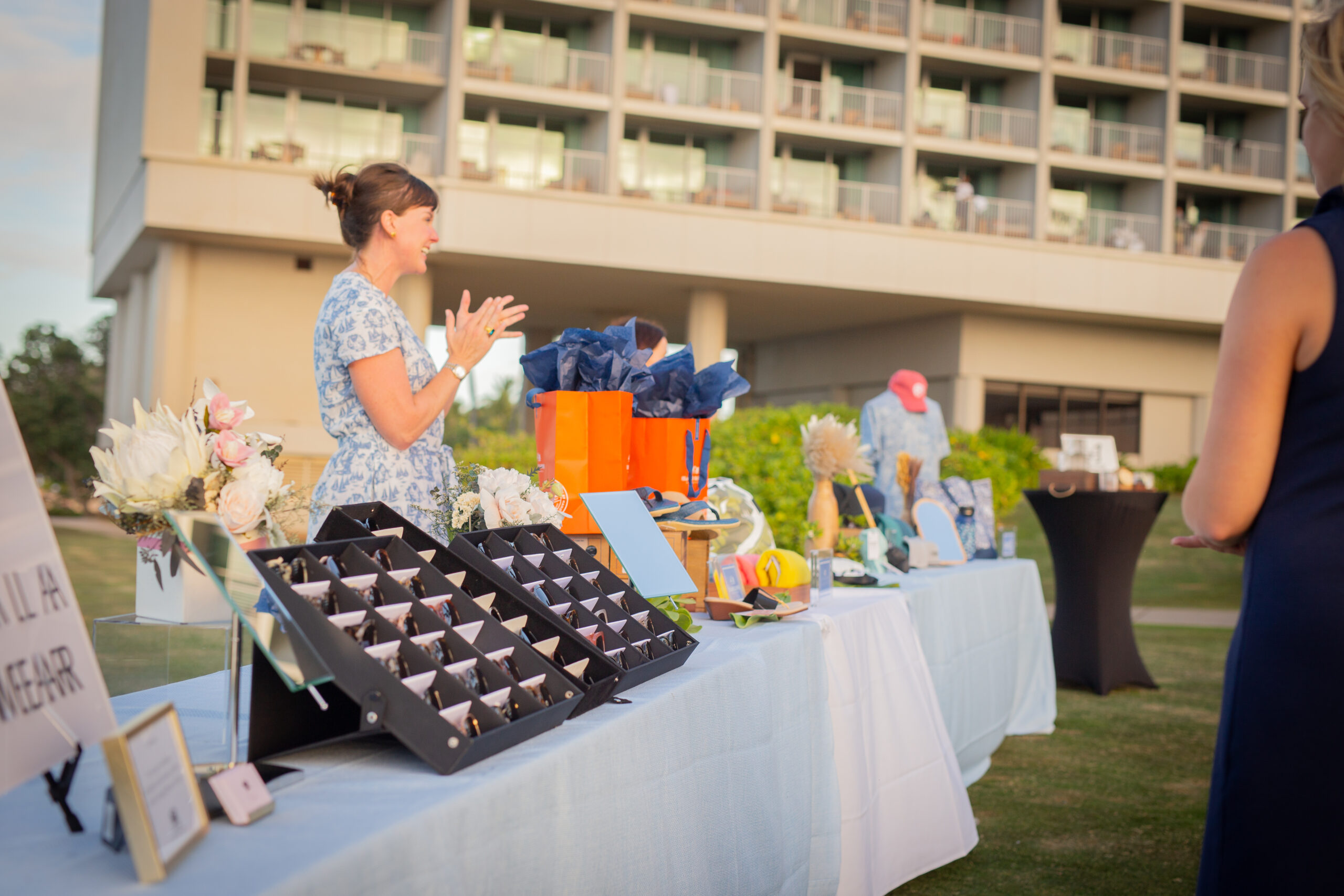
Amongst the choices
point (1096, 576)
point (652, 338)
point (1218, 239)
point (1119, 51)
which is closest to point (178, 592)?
point (652, 338)

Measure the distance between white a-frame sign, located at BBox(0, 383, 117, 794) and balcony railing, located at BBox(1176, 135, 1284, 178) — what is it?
78.6 feet

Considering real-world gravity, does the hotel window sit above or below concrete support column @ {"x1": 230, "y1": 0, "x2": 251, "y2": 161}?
below

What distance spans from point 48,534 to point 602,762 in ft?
2.30

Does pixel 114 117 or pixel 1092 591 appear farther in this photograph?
pixel 114 117

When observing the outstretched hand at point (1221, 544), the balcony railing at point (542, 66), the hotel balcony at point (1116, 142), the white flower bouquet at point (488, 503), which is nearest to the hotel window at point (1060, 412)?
the hotel balcony at point (1116, 142)

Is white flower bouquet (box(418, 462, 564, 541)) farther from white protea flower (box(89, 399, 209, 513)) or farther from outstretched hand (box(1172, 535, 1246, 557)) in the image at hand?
outstretched hand (box(1172, 535, 1246, 557))

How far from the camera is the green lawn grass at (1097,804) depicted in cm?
304

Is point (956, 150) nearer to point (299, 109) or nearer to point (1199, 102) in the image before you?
point (1199, 102)

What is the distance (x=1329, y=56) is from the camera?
1.21 metres

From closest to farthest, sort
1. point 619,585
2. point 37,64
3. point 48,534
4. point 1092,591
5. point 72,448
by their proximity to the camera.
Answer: point 48,534 < point 619,585 < point 1092,591 < point 37,64 < point 72,448

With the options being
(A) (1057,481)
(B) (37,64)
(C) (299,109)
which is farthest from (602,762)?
(B) (37,64)

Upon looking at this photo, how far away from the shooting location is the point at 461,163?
17.5 metres

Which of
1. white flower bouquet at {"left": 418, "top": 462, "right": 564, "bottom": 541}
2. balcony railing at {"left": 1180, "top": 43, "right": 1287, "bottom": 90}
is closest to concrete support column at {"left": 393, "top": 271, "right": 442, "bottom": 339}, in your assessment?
balcony railing at {"left": 1180, "top": 43, "right": 1287, "bottom": 90}

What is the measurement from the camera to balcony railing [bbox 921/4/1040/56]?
799 inches
